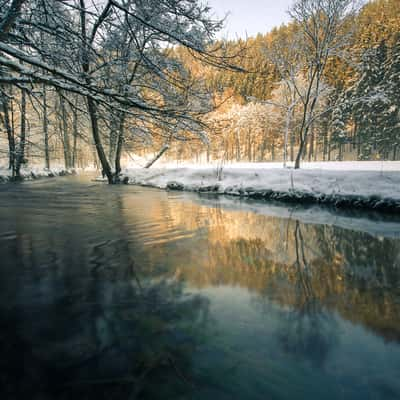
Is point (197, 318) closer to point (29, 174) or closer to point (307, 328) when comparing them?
point (307, 328)

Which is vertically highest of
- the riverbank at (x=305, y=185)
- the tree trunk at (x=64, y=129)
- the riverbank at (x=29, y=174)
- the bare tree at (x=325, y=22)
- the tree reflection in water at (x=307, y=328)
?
the bare tree at (x=325, y=22)

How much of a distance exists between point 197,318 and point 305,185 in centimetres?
811

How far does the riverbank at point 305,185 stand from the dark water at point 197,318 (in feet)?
11.3

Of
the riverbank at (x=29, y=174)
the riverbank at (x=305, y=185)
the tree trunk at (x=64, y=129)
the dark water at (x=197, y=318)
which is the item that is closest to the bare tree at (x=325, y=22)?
the riverbank at (x=305, y=185)

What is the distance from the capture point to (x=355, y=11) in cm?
1404

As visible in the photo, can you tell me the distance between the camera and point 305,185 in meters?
9.04

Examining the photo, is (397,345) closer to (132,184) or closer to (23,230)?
(23,230)

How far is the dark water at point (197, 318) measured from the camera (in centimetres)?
142

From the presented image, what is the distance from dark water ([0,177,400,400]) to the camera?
1.42m

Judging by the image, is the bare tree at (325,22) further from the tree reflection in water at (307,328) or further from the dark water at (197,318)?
the tree reflection in water at (307,328)

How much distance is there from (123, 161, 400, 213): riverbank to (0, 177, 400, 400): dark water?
344cm

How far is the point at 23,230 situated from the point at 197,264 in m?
3.74

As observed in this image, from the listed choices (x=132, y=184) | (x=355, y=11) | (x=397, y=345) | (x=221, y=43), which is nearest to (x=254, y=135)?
(x=355, y=11)

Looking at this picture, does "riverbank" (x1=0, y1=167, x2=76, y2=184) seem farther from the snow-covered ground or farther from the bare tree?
the bare tree
